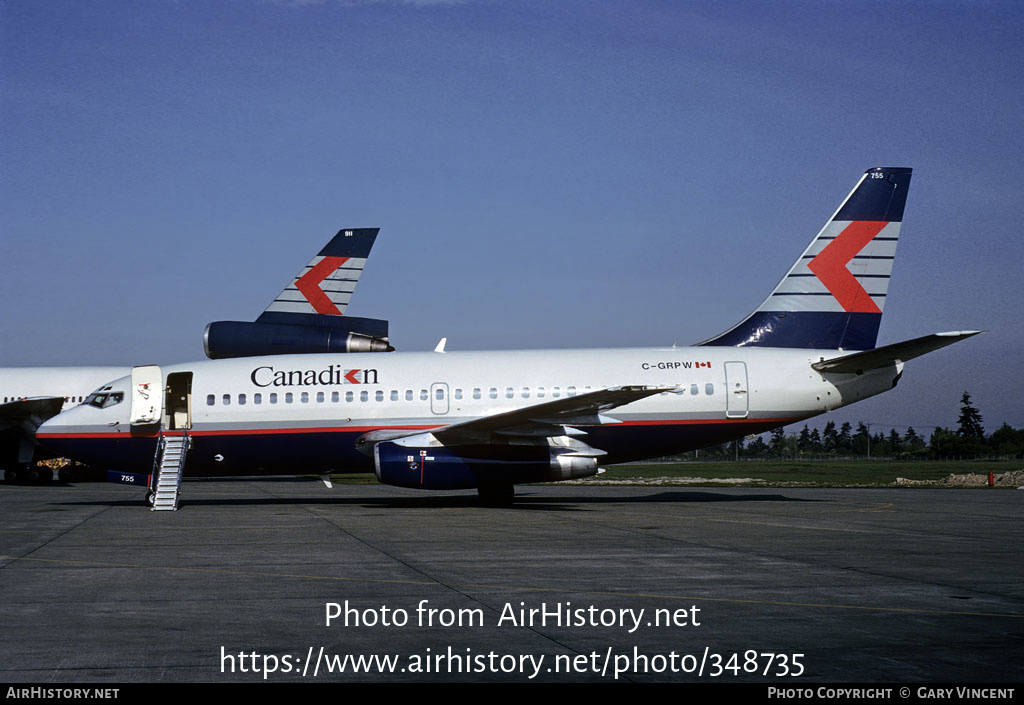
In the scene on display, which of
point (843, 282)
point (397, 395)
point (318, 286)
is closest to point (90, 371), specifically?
point (318, 286)

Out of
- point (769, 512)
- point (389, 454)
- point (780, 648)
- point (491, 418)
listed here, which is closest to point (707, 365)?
point (769, 512)

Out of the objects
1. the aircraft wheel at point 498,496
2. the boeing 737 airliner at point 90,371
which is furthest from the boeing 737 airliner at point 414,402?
the boeing 737 airliner at point 90,371

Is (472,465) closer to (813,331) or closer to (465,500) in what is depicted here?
(465,500)

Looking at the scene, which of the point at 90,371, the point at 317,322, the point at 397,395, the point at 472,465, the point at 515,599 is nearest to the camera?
the point at 515,599

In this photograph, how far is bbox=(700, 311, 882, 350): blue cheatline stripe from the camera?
24.8m

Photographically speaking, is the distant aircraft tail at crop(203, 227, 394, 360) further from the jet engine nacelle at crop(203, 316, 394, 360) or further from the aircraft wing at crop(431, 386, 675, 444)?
the aircraft wing at crop(431, 386, 675, 444)

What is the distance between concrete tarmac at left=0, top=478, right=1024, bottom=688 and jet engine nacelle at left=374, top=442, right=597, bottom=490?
2.21 meters

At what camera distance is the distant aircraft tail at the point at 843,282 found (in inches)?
979

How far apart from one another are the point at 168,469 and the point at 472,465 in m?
7.10

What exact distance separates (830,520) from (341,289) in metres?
20.3

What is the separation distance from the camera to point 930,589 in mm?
9828

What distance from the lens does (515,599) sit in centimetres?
910

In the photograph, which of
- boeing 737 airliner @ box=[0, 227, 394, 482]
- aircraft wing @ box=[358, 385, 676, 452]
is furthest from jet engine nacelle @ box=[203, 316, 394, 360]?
aircraft wing @ box=[358, 385, 676, 452]
